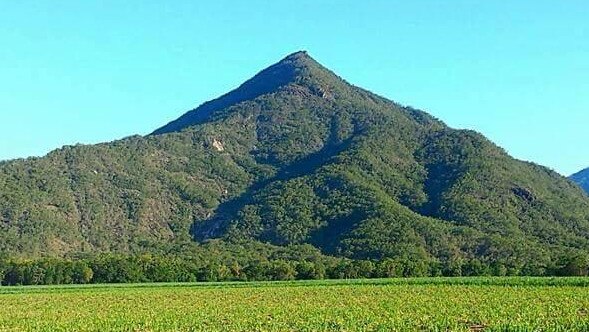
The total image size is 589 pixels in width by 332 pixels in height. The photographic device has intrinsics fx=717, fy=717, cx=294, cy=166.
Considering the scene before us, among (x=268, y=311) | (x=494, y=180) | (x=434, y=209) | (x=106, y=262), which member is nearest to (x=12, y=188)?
(x=106, y=262)

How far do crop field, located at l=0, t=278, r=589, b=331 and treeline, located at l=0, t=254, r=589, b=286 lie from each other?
40.5m

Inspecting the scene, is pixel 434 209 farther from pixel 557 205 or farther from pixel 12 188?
pixel 12 188

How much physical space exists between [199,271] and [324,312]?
67441mm

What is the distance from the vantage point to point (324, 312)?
132 feet

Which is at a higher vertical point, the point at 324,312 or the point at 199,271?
the point at 199,271

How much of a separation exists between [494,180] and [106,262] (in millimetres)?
120112

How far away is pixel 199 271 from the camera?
10556 centimetres

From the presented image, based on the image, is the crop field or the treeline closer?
the crop field

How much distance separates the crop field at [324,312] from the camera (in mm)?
33750

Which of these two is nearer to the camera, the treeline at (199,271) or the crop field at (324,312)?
the crop field at (324,312)

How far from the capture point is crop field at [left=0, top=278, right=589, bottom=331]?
33.8m

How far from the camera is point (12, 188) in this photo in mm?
186125

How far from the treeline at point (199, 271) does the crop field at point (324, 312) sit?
40483mm

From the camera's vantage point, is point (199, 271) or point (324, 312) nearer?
point (324, 312)
